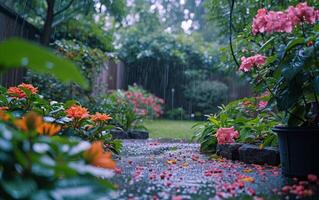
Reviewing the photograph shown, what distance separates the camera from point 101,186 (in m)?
1.26

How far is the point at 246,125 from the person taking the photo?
11.3ft

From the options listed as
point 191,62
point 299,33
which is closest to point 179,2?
point 191,62

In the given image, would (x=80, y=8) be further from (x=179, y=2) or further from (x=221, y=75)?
(x=179, y=2)

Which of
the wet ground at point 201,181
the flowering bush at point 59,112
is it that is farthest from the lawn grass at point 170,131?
the flowering bush at point 59,112

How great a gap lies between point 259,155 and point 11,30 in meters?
4.57

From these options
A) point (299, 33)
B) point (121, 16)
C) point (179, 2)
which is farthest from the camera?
point (179, 2)

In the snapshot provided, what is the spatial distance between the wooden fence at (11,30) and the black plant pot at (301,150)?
4314 mm

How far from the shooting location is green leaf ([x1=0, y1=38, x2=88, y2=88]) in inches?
41.0

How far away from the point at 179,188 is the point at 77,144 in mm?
809

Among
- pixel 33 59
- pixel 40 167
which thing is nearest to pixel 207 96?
pixel 40 167

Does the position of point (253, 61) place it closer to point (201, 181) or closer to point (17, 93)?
point (201, 181)

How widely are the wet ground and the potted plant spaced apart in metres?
0.19

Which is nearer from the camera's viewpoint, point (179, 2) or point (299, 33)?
point (299, 33)

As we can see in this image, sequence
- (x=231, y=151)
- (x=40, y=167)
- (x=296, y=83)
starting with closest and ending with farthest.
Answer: (x=40, y=167)
(x=296, y=83)
(x=231, y=151)
